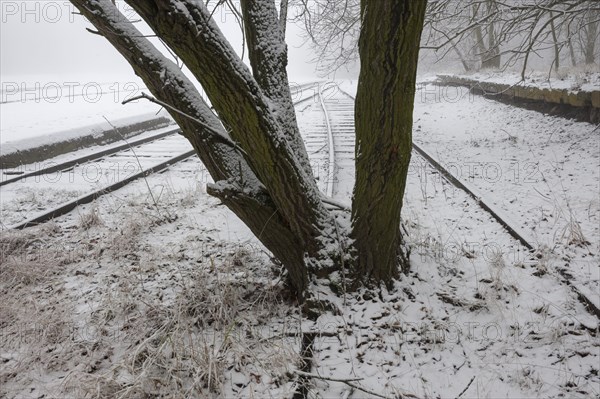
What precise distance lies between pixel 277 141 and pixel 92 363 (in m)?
1.82

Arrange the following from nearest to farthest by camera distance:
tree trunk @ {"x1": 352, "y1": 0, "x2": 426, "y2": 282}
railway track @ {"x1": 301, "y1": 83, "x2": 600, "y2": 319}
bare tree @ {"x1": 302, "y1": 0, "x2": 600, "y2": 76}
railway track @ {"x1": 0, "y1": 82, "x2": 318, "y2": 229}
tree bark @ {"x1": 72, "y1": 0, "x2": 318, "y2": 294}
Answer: tree trunk @ {"x1": 352, "y1": 0, "x2": 426, "y2": 282}, tree bark @ {"x1": 72, "y1": 0, "x2": 318, "y2": 294}, railway track @ {"x1": 301, "y1": 83, "x2": 600, "y2": 319}, railway track @ {"x1": 0, "y1": 82, "x2": 318, "y2": 229}, bare tree @ {"x1": 302, "y1": 0, "x2": 600, "y2": 76}

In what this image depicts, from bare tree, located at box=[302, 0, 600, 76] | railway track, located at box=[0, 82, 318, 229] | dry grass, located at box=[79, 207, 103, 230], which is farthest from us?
bare tree, located at box=[302, 0, 600, 76]

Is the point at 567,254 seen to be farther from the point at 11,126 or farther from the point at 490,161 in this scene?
the point at 11,126

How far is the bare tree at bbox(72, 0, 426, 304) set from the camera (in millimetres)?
2324

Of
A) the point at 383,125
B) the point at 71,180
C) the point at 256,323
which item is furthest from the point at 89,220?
the point at 383,125

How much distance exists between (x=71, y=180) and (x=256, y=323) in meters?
5.40

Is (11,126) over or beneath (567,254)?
over

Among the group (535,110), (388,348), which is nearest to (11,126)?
(388,348)

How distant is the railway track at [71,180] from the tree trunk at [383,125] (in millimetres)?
2946

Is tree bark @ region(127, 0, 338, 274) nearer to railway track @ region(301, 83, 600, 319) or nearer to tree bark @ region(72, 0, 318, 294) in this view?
tree bark @ region(72, 0, 318, 294)

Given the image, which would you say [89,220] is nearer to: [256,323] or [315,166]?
[256,323]

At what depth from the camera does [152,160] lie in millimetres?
8094

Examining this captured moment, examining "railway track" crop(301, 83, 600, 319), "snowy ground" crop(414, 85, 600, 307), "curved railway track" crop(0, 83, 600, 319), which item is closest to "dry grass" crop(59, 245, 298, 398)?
"curved railway track" crop(0, 83, 600, 319)

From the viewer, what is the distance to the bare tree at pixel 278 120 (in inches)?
91.5
